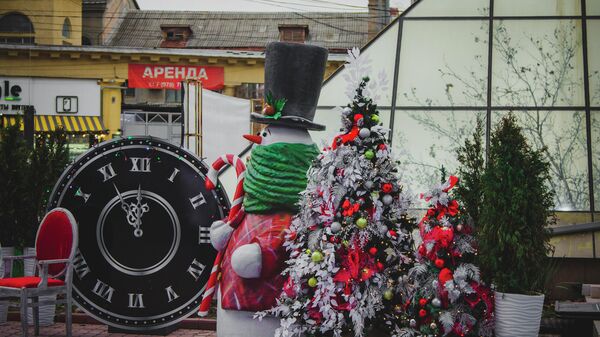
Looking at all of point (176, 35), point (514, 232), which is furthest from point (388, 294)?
point (176, 35)

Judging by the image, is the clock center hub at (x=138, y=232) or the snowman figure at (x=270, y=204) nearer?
the snowman figure at (x=270, y=204)

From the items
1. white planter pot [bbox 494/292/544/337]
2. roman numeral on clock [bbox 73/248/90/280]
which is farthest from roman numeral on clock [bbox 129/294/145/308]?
white planter pot [bbox 494/292/544/337]

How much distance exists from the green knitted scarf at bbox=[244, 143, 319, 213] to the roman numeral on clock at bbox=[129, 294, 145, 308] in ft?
5.83

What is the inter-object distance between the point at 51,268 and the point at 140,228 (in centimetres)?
112

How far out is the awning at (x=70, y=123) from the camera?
105 ft

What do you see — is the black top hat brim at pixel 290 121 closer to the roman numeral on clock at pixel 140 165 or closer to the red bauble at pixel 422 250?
the roman numeral on clock at pixel 140 165

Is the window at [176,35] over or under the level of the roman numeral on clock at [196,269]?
over

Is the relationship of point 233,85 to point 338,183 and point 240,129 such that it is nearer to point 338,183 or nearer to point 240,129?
point 240,129

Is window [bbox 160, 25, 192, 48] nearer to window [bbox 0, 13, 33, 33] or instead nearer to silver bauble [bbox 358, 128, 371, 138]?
window [bbox 0, 13, 33, 33]

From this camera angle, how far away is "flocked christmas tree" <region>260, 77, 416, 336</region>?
6.25m

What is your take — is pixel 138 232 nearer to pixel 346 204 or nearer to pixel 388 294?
pixel 346 204

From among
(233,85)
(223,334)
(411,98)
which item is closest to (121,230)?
(223,334)

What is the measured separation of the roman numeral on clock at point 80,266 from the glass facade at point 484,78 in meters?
3.77

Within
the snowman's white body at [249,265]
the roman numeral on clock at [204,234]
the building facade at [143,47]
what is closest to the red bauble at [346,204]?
the snowman's white body at [249,265]
